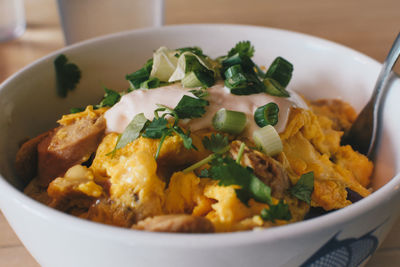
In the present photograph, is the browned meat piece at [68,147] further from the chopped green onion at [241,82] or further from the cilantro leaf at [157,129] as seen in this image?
the chopped green onion at [241,82]

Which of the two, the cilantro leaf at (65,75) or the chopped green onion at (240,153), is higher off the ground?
the chopped green onion at (240,153)

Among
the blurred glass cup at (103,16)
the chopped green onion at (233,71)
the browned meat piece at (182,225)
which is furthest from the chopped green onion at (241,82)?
the blurred glass cup at (103,16)

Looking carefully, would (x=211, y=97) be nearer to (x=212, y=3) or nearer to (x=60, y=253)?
(x=60, y=253)

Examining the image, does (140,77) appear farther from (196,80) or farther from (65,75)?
(65,75)

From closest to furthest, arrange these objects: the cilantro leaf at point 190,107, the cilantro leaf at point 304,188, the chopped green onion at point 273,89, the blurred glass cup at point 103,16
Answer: the cilantro leaf at point 304,188
the cilantro leaf at point 190,107
the chopped green onion at point 273,89
the blurred glass cup at point 103,16

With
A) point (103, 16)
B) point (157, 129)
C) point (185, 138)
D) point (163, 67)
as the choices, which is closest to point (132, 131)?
point (157, 129)

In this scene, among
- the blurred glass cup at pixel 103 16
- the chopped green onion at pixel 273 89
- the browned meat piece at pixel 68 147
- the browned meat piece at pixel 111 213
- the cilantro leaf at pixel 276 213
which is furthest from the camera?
the blurred glass cup at pixel 103 16

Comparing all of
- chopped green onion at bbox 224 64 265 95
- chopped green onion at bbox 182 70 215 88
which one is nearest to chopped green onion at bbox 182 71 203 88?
chopped green onion at bbox 182 70 215 88
